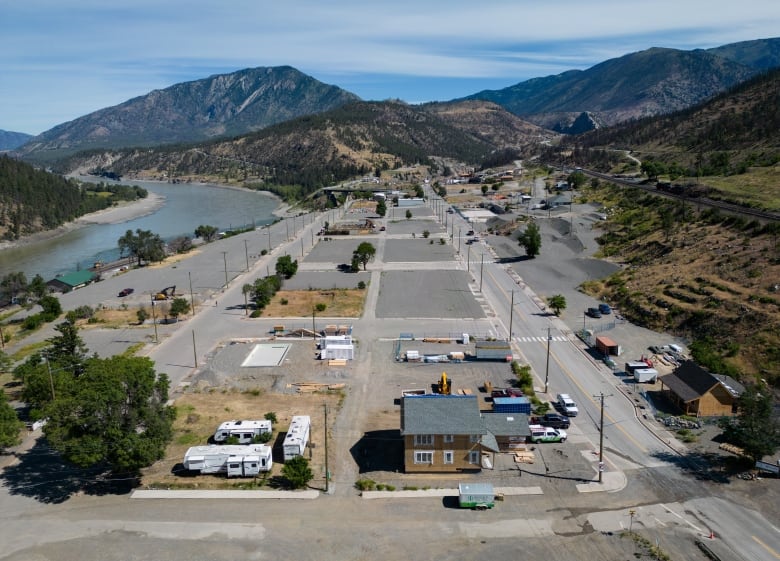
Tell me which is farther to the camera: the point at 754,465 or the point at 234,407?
the point at 234,407

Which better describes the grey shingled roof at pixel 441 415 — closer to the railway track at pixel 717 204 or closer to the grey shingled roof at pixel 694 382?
the grey shingled roof at pixel 694 382

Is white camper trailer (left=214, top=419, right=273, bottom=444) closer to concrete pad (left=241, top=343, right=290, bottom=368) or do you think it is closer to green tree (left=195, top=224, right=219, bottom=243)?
concrete pad (left=241, top=343, right=290, bottom=368)

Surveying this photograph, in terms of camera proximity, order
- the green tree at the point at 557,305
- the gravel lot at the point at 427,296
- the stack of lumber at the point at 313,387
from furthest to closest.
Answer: the gravel lot at the point at 427,296 < the green tree at the point at 557,305 < the stack of lumber at the point at 313,387

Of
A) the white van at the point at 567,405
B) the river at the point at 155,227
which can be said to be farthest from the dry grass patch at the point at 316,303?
the river at the point at 155,227

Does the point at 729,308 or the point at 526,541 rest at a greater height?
the point at 729,308

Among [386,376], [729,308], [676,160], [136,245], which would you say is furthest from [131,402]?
[676,160]

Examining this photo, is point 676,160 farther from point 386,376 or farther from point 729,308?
point 386,376

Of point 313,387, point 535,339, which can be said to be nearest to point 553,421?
point 535,339
